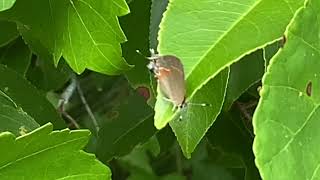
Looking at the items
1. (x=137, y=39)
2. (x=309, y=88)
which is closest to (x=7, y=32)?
(x=137, y=39)

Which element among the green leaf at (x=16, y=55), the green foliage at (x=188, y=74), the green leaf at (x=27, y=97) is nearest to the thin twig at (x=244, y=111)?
the green foliage at (x=188, y=74)

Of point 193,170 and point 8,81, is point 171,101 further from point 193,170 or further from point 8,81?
point 193,170

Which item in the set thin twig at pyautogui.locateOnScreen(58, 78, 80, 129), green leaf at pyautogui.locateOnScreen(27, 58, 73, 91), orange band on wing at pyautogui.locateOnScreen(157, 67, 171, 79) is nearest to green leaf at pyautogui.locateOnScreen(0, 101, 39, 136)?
orange band on wing at pyautogui.locateOnScreen(157, 67, 171, 79)

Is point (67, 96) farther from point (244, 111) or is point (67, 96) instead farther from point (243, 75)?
point (243, 75)

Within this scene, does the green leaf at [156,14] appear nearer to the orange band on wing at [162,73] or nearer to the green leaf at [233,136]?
the orange band on wing at [162,73]

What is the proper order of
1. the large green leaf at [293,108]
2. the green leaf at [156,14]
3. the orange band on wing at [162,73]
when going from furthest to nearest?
the green leaf at [156,14] → the orange band on wing at [162,73] → the large green leaf at [293,108]

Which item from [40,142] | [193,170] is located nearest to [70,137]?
[40,142]

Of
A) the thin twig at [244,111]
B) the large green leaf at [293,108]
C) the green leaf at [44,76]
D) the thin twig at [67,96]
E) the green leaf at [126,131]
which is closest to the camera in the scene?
the large green leaf at [293,108]

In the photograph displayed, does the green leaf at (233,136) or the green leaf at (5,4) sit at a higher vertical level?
the green leaf at (5,4)
